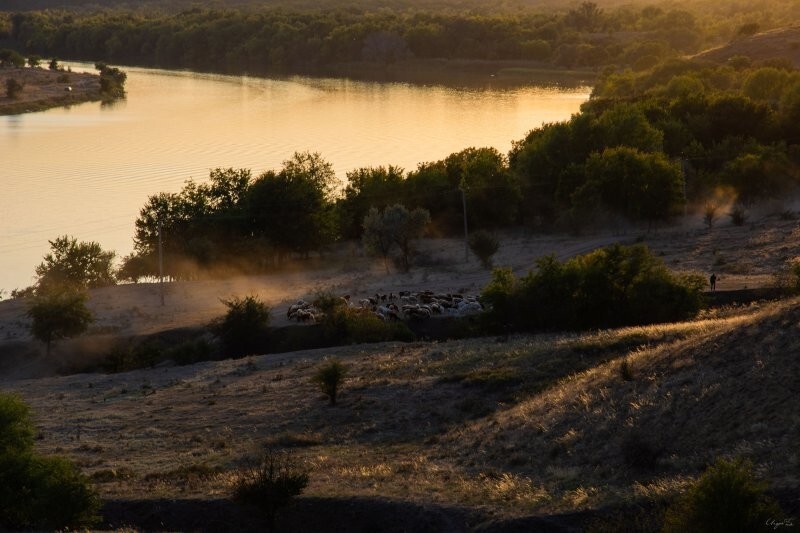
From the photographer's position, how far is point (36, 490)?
13.5m

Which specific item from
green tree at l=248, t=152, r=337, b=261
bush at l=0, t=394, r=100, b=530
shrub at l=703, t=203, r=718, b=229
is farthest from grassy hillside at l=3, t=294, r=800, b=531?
green tree at l=248, t=152, r=337, b=261

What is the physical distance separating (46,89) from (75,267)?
55044mm

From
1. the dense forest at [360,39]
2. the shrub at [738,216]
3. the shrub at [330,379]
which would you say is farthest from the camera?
the dense forest at [360,39]

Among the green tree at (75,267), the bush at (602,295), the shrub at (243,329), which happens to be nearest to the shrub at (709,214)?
the bush at (602,295)

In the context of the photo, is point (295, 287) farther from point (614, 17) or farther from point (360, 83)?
point (614, 17)

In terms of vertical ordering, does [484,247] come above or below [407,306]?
above

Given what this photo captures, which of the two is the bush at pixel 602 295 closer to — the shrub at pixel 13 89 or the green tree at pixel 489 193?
the green tree at pixel 489 193

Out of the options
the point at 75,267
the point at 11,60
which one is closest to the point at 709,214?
the point at 75,267

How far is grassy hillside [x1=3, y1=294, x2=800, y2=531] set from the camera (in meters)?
13.0

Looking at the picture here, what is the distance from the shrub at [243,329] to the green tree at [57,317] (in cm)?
388

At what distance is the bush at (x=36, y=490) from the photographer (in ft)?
42.6

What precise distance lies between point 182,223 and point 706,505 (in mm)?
32954

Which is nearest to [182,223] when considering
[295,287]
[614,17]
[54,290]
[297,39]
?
[295,287]

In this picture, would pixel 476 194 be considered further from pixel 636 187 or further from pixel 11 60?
pixel 11 60
